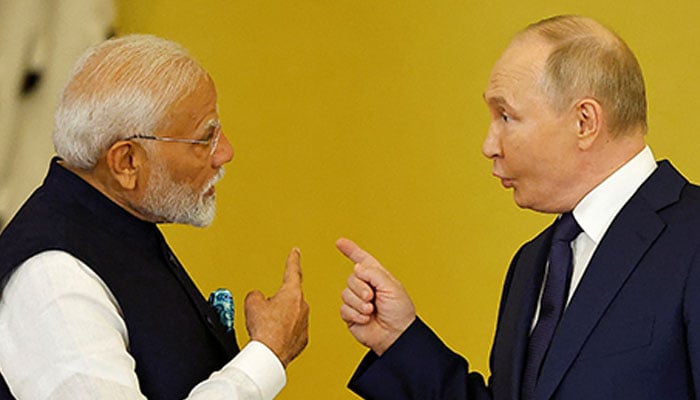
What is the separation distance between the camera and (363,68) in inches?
131

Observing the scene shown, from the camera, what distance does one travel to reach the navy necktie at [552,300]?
6.64 feet

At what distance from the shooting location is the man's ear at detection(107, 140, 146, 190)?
6.78ft

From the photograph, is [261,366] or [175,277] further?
[175,277]

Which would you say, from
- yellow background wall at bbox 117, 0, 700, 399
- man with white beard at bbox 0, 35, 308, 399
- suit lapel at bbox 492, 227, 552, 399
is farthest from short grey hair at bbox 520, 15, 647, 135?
yellow background wall at bbox 117, 0, 700, 399

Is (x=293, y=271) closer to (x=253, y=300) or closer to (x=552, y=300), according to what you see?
(x=253, y=300)

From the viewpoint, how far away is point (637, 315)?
6.26 ft

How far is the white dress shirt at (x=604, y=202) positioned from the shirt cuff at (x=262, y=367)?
18.7 inches

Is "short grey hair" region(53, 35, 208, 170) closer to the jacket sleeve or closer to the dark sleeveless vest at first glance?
the dark sleeveless vest

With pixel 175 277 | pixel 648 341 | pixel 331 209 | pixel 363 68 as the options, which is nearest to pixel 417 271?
pixel 331 209

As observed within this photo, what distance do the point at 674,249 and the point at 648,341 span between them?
149mm

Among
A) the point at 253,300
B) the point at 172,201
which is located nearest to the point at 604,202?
the point at 253,300

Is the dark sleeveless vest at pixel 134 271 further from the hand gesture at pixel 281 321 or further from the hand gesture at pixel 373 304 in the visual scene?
the hand gesture at pixel 373 304

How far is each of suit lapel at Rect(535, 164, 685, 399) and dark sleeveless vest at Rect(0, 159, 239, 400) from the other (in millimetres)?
555

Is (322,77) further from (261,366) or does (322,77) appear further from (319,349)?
(261,366)
